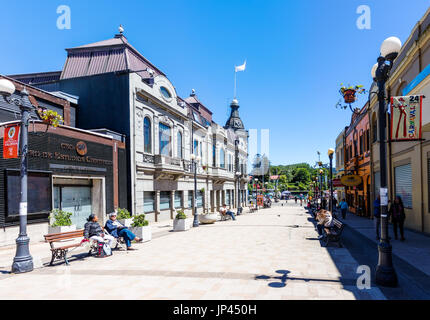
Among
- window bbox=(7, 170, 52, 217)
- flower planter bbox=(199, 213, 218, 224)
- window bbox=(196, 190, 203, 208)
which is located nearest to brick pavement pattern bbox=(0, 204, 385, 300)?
window bbox=(7, 170, 52, 217)

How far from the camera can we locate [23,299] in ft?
19.5

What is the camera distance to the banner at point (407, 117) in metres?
8.30

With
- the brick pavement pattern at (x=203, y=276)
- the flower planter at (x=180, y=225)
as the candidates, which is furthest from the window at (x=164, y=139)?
the brick pavement pattern at (x=203, y=276)

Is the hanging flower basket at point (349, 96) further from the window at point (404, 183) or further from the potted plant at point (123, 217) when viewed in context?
the potted plant at point (123, 217)

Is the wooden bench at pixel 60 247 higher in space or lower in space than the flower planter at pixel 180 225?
higher

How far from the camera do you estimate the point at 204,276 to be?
7293 mm

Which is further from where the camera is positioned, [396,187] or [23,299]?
[396,187]

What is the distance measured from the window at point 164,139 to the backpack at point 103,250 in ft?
47.5

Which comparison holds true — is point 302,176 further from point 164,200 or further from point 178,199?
point 164,200

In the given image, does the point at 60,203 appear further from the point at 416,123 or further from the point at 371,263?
the point at 416,123

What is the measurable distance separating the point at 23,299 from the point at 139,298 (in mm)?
2451

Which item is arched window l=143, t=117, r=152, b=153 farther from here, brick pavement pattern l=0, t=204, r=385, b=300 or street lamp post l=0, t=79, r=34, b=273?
street lamp post l=0, t=79, r=34, b=273

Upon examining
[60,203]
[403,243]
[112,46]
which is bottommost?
[403,243]
